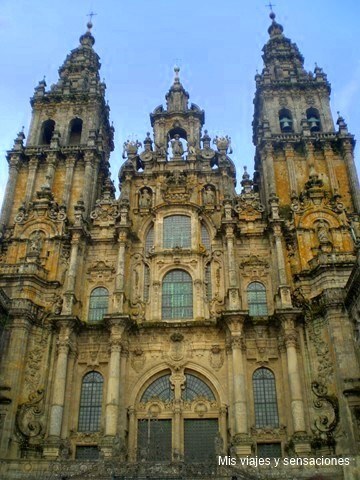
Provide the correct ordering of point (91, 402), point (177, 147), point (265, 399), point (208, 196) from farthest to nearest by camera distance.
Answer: point (177, 147) < point (208, 196) < point (91, 402) < point (265, 399)

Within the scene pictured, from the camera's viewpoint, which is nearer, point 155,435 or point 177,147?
point 155,435

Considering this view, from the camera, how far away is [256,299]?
2486 cm

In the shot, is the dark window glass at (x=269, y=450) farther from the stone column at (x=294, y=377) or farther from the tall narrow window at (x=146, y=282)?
the tall narrow window at (x=146, y=282)

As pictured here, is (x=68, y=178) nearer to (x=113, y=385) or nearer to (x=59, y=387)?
(x=59, y=387)

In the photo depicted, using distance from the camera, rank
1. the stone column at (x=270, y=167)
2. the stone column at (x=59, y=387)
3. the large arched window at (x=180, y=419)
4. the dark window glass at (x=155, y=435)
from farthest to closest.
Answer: the stone column at (x=270, y=167), the large arched window at (x=180, y=419), the dark window glass at (x=155, y=435), the stone column at (x=59, y=387)

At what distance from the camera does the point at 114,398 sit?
21375 millimetres

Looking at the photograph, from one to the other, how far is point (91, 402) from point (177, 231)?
9231 mm

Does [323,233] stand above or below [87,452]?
above

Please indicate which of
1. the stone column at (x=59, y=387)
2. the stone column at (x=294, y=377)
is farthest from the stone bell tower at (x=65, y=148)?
the stone column at (x=294, y=377)

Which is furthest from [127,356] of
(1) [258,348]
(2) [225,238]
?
(2) [225,238]

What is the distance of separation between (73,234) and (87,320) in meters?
4.27

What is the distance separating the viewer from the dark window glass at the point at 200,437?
21.5 meters

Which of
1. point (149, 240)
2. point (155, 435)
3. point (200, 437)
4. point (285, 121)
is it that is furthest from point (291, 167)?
point (155, 435)

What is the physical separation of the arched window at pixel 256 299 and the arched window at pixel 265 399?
2.67 m
